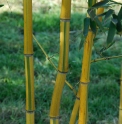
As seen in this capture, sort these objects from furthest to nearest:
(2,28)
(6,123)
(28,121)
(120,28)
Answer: (2,28) → (6,123) → (28,121) → (120,28)

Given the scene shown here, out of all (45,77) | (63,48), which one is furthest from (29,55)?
(45,77)

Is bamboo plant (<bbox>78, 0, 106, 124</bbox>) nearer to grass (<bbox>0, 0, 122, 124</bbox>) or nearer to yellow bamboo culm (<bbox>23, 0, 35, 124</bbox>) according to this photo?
yellow bamboo culm (<bbox>23, 0, 35, 124</bbox>)

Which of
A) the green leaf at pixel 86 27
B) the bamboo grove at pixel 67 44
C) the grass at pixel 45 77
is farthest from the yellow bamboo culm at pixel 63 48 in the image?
the grass at pixel 45 77

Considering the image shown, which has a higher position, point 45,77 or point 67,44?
point 67,44

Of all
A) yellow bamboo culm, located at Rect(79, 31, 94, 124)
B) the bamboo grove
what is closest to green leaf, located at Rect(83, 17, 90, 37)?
the bamboo grove

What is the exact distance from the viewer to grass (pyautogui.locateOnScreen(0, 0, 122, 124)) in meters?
2.50

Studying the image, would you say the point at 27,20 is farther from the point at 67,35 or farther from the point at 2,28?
the point at 2,28

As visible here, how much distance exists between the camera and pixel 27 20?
114cm

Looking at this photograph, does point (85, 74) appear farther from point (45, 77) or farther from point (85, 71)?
point (45, 77)

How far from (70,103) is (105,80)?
0.45 meters

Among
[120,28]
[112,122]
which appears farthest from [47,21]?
[120,28]

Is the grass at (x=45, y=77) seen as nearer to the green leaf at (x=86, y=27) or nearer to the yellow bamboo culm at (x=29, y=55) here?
the yellow bamboo culm at (x=29, y=55)

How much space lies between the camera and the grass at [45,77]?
2.50m

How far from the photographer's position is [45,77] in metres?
2.96
